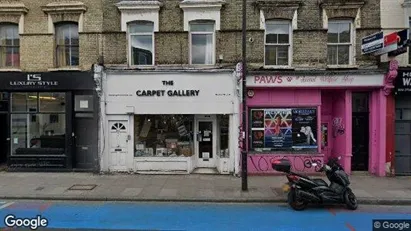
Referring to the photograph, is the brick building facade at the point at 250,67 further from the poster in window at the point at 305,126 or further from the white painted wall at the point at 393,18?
the white painted wall at the point at 393,18

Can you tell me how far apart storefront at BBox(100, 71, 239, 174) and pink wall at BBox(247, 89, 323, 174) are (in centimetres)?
79

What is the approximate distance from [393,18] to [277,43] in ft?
14.3

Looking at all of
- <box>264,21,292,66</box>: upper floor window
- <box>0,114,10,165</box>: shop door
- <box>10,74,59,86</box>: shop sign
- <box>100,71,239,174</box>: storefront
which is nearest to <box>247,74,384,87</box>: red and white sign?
<box>264,21,292,66</box>: upper floor window

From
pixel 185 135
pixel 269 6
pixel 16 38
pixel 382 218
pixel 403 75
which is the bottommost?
pixel 382 218

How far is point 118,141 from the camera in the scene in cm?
1361

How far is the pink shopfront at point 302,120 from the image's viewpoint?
13.1 m

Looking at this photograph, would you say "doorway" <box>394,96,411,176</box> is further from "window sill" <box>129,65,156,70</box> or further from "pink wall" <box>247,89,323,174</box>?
"window sill" <box>129,65,156,70</box>

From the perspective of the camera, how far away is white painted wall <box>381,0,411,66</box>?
42.9 ft

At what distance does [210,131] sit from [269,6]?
530cm

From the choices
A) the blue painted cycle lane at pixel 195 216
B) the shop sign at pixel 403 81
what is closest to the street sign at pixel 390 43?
the shop sign at pixel 403 81

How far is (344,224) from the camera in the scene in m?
7.73

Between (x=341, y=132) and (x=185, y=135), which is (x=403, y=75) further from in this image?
(x=185, y=135)

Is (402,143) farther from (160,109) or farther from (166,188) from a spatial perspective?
(160,109)

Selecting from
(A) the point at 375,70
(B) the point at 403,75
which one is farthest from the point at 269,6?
(B) the point at 403,75
